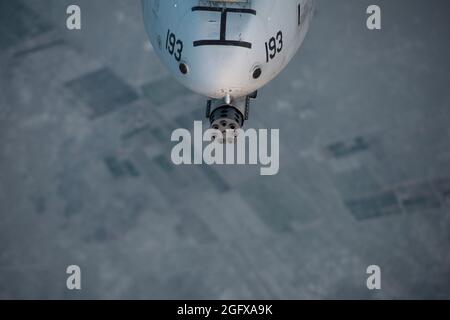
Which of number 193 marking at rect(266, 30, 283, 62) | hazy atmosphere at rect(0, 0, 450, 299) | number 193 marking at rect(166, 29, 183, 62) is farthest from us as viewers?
hazy atmosphere at rect(0, 0, 450, 299)

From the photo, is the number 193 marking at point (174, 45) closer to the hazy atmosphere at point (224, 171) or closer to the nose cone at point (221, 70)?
the nose cone at point (221, 70)

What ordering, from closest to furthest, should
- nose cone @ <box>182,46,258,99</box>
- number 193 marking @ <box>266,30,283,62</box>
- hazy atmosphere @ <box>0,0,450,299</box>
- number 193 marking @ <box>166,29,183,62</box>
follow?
nose cone @ <box>182,46,258,99</box>
number 193 marking @ <box>166,29,183,62</box>
number 193 marking @ <box>266,30,283,62</box>
hazy atmosphere @ <box>0,0,450,299</box>

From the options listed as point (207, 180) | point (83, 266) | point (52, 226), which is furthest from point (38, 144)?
point (207, 180)

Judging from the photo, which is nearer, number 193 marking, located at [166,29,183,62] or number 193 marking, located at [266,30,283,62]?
number 193 marking, located at [166,29,183,62]

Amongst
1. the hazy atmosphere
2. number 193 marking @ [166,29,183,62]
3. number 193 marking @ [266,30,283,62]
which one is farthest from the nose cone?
the hazy atmosphere

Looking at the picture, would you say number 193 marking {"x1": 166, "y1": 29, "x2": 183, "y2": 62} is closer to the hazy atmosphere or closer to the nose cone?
the nose cone

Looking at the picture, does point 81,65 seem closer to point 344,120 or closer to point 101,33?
point 101,33

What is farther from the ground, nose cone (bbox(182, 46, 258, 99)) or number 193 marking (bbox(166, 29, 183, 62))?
number 193 marking (bbox(166, 29, 183, 62))

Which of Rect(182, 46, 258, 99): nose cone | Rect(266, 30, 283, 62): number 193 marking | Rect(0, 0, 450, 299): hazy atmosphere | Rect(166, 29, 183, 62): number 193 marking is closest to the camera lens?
Rect(182, 46, 258, 99): nose cone

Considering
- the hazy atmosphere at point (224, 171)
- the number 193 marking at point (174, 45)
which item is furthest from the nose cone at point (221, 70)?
the hazy atmosphere at point (224, 171)

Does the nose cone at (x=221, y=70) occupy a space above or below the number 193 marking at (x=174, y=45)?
below

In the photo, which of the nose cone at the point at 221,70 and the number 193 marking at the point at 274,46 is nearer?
the nose cone at the point at 221,70
